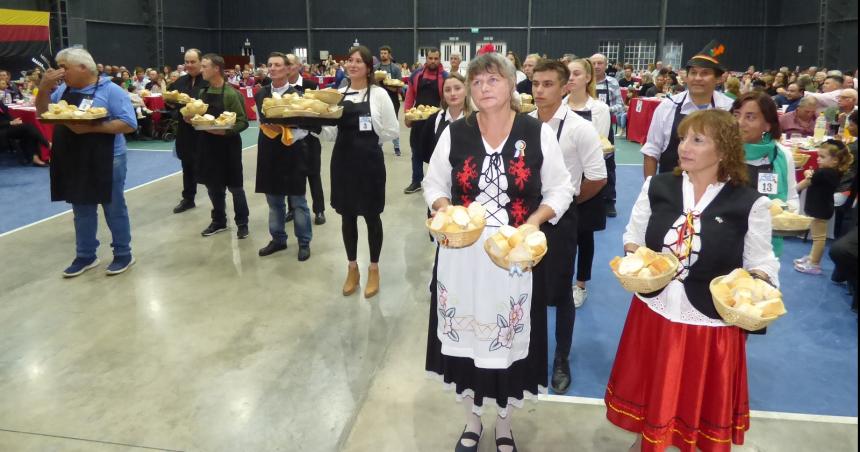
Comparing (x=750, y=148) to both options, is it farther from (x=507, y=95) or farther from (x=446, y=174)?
(x=446, y=174)

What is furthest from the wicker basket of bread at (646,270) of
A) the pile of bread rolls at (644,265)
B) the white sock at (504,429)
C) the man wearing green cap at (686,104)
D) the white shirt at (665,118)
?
the white shirt at (665,118)

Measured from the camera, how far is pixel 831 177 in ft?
13.5

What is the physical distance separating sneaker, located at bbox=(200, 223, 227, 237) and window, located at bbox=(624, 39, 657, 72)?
19.9 metres

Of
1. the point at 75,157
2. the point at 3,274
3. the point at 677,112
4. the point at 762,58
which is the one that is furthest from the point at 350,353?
the point at 762,58

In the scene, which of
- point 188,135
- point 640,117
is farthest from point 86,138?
point 640,117

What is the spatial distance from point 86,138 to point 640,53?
21500 mm

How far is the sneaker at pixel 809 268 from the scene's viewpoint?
15.4ft

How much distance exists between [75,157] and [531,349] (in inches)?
151

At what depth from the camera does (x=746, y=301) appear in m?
1.80

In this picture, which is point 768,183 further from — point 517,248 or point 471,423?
point 471,423

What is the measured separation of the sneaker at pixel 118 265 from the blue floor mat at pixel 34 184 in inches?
78.1

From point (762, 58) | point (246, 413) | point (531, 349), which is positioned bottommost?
point (246, 413)

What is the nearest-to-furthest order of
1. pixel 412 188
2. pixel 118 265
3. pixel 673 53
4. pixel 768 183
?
pixel 768 183, pixel 118 265, pixel 412 188, pixel 673 53

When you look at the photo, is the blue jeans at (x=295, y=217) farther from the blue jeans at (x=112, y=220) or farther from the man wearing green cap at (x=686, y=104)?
the man wearing green cap at (x=686, y=104)
